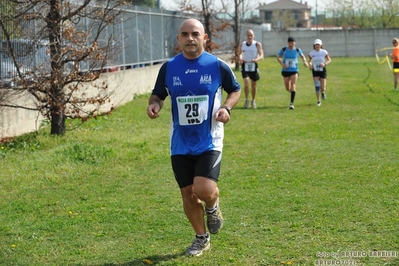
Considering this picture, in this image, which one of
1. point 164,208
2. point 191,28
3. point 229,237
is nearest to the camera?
point 191,28

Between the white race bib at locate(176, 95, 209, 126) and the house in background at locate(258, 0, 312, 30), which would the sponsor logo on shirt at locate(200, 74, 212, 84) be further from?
the house in background at locate(258, 0, 312, 30)

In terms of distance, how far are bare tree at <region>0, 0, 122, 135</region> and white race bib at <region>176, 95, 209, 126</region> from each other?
719 centimetres

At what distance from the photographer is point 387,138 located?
14.2 metres

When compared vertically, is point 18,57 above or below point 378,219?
above

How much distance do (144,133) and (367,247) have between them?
904 centimetres

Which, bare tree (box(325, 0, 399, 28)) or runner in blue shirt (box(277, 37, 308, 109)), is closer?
runner in blue shirt (box(277, 37, 308, 109))

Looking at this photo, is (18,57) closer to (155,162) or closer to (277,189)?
(155,162)

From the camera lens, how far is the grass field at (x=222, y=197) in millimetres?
6902

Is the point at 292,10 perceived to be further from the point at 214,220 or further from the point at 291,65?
the point at 214,220

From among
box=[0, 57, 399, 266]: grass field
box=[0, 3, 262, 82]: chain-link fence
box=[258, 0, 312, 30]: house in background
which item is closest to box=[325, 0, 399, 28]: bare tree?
box=[258, 0, 312, 30]: house in background

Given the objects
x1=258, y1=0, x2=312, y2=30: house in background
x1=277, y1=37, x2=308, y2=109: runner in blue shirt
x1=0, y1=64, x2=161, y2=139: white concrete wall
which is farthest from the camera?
x1=258, y1=0, x2=312, y2=30: house in background

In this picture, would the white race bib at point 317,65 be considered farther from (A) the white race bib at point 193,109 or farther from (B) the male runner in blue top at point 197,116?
(A) the white race bib at point 193,109

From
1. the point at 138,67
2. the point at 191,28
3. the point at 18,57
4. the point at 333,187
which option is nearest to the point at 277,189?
the point at 333,187

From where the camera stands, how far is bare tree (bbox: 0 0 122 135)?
13414 mm
